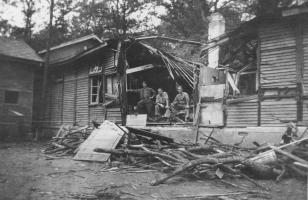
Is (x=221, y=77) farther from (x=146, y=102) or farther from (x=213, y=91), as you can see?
→ (x=146, y=102)

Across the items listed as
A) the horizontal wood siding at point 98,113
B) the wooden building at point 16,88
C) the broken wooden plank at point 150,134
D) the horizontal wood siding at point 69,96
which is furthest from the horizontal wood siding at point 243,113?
the wooden building at point 16,88

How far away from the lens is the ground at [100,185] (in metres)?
6.68

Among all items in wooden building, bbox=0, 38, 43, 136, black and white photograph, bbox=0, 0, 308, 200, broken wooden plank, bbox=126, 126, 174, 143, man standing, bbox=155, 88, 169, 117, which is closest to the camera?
black and white photograph, bbox=0, 0, 308, 200

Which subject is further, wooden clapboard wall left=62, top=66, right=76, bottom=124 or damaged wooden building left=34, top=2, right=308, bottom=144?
wooden clapboard wall left=62, top=66, right=76, bottom=124

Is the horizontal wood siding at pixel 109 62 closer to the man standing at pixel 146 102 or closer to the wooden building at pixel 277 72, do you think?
the man standing at pixel 146 102

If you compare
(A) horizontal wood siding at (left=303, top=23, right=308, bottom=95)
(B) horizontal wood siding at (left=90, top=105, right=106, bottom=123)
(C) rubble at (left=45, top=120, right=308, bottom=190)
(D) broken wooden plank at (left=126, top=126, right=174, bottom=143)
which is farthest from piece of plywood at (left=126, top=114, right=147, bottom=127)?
(A) horizontal wood siding at (left=303, top=23, right=308, bottom=95)

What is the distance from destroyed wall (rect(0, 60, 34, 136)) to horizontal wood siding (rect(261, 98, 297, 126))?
46.3ft

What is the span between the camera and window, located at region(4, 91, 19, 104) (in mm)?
20859

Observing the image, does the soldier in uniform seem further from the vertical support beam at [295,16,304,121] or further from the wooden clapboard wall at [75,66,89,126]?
the vertical support beam at [295,16,304,121]

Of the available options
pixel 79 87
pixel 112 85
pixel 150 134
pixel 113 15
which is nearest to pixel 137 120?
pixel 112 85

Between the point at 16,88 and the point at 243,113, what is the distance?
1472 cm

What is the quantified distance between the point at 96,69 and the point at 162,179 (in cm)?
1198

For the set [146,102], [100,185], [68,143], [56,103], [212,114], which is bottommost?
[100,185]

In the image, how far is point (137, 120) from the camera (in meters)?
15.2
